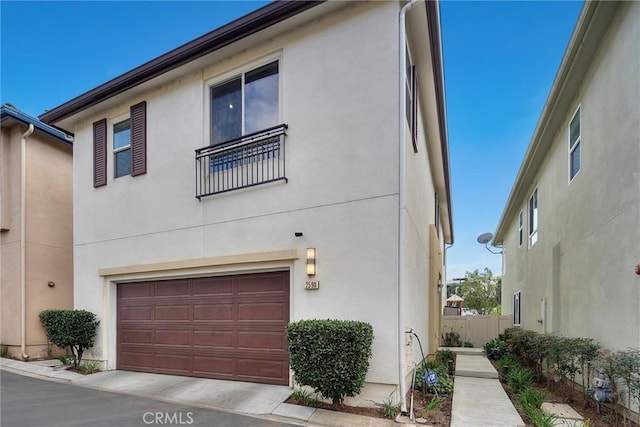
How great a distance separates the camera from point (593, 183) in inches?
281

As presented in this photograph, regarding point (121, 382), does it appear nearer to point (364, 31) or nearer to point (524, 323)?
point (364, 31)

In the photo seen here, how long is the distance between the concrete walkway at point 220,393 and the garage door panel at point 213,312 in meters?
1.15

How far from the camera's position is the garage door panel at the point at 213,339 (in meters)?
7.26

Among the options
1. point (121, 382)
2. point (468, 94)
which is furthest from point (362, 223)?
point (468, 94)

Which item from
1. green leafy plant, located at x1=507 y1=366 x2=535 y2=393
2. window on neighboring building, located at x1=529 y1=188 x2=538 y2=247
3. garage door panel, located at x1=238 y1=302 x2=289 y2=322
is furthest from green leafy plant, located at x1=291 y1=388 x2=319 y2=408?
window on neighboring building, located at x1=529 y1=188 x2=538 y2=247

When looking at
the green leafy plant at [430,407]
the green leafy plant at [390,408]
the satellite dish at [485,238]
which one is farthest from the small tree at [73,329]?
the satellite dish at [485,238]

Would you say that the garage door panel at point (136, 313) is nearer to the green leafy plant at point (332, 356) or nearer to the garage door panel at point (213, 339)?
the garage door panel at point (213, 339)

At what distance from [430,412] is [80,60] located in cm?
1373

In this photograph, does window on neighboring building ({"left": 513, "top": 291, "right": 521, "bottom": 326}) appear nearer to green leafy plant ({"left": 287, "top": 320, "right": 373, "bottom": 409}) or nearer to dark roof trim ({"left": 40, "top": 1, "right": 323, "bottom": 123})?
green leafy plant ({"left": 287, "top": 320, "right": 373, "bottom": 409})

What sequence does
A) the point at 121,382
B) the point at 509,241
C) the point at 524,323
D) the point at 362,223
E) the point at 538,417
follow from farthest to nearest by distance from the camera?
the point at 509,241, the point at 524,323, the point at 121,382, the point at 362,223, the point at 538,417

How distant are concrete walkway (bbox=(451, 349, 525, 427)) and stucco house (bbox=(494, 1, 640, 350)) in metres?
1.89

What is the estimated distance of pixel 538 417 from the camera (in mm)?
5195

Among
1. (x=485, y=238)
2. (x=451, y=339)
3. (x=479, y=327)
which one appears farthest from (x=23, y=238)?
(x=485, y=238)

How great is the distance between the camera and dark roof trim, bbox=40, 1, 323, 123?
21.3 ft
